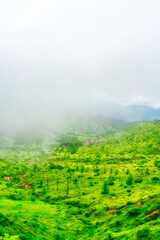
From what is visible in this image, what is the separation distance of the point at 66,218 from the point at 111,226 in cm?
1526

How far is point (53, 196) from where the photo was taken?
61750mm

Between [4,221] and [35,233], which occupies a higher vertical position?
[4,221]

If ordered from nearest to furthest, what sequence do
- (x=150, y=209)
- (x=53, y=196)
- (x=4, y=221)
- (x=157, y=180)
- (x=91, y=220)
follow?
(x=150, y=209) → (x=4, y=221) → (x=91, y=220) → (x=157, y=180) → (x=53, y=196)

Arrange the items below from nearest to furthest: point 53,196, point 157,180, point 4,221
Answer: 1. point 4,221
2. point 157,180
3. point 53,196

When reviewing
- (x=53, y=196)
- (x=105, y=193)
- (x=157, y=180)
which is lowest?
(x=53, y=196)

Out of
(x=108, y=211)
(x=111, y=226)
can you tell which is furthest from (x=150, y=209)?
(x=108, y=211)

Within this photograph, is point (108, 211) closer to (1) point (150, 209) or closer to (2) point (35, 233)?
(1) point (150, 209)

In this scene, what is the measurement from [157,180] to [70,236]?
4075cm

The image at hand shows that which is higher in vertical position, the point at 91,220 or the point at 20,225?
the point at 20,225

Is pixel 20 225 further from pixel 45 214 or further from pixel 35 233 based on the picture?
pixel 45 214

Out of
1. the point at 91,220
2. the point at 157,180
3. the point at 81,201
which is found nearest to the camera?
the point at 91,220

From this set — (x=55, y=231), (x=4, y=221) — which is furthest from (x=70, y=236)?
(x=4, y=221)

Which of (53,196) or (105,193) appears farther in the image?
(53,196)

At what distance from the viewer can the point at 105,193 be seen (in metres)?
54.5
